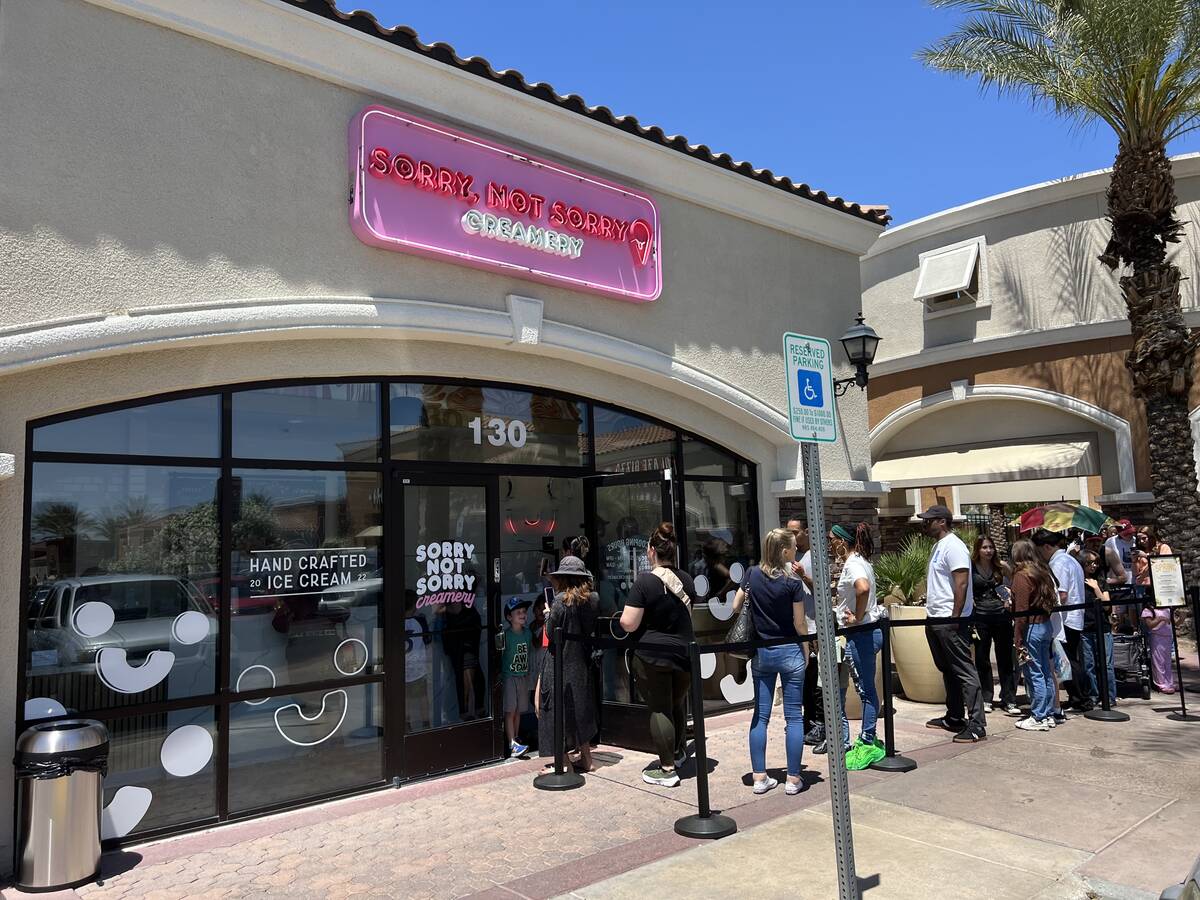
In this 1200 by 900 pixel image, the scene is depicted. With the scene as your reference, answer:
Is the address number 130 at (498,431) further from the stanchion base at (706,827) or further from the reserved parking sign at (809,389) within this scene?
the reserved parking sign at (809,389)

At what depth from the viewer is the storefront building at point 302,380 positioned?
571 centimetres

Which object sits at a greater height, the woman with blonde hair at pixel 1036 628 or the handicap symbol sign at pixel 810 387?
the handicap symbol sign at pixel 810 387

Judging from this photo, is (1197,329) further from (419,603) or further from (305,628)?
(305,628)

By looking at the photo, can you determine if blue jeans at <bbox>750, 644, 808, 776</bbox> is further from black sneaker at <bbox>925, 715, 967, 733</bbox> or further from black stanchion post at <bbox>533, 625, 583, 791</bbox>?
black sneaker at <bbox>925, 715, 967, 733</bbox>

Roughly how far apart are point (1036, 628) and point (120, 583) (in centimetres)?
803

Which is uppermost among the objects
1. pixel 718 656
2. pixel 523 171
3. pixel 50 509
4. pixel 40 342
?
pixel 523 171

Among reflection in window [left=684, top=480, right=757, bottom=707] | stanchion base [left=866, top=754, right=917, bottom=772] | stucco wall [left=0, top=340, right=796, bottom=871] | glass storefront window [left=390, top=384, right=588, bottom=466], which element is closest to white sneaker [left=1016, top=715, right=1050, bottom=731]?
stanchion base [left=866, top=754, right=917, bottom=772]

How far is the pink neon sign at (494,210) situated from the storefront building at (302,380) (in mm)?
30

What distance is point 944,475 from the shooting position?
63.1 feet

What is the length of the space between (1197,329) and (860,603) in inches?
474

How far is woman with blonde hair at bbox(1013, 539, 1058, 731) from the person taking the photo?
8359 mm

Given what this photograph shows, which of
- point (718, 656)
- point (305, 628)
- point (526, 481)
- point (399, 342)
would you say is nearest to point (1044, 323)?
point (718, 656)

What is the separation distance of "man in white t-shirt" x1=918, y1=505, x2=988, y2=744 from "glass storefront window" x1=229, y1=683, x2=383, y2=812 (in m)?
5.08

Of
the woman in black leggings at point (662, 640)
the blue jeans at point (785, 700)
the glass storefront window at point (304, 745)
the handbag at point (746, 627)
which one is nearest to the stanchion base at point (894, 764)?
the blue jeans at point (785, 700)
